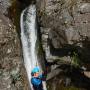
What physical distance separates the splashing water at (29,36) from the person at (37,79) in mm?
503

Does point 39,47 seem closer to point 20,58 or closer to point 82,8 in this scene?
point 20,58

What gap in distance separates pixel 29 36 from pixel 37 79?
7.29 ft

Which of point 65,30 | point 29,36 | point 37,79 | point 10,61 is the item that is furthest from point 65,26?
point 10,61

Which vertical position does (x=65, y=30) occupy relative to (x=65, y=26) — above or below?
below

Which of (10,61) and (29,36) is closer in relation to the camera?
(10,61)

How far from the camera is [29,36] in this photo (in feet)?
51.0

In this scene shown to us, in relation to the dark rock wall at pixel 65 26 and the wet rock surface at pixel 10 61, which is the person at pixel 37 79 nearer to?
the wet rock surface at pixel 10 61

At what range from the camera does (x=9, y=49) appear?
13.1 meters

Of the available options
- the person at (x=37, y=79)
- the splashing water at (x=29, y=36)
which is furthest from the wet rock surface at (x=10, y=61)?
the splashing water at (x=29, y=36)

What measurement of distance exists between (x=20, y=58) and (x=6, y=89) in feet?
4.75

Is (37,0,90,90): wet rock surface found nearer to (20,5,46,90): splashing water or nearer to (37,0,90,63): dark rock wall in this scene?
(37,0,90,63): dark rock wall

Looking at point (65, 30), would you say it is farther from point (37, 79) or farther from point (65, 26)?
point (37, 79)

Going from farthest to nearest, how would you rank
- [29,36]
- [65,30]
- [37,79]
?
1. [29,36]
2. [37,79]
3. [65,30]

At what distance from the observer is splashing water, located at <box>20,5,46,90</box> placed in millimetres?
15188
